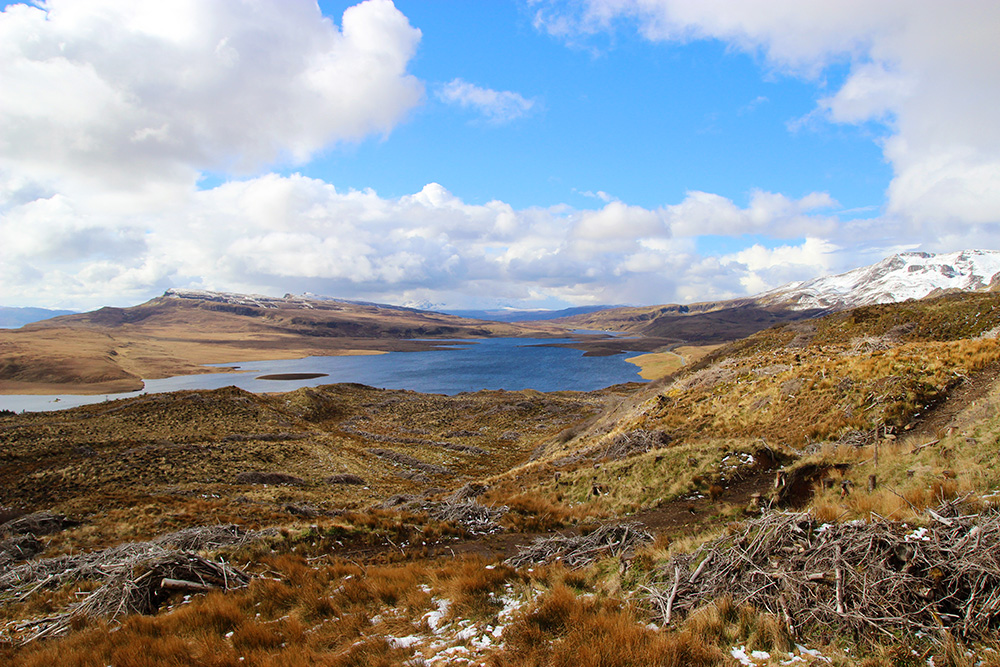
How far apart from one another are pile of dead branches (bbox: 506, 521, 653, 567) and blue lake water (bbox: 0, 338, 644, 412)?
246 ft

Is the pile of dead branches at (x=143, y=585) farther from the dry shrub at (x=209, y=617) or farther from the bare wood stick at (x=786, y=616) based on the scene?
the bare wood stick at (x=786, y=616)

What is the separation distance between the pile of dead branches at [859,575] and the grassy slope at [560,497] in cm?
→ 22

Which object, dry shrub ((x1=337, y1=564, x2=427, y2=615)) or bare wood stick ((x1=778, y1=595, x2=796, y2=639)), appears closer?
bare wood stick ((x1=778, y1=595, x2=796, y2=639))

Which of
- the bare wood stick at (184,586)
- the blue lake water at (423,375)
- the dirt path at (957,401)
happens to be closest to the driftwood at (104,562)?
the bare wood stick at (184,586)

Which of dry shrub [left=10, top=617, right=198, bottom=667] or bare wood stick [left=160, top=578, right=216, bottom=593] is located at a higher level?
dry shrub [left=10, top=617, right=198, bottom=667]

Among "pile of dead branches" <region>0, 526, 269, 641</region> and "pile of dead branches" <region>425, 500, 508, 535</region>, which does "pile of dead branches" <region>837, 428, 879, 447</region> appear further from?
"pile of dead branches" <region>0, 526, 269, 641</region>

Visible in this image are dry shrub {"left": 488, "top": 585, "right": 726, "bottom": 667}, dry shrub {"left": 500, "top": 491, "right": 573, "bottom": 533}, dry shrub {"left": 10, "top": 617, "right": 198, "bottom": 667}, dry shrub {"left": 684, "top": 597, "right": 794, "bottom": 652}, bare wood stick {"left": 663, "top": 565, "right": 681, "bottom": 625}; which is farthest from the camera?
dry shrub {"left": 500, "top": 491, "right": 573, "bottom": 533}

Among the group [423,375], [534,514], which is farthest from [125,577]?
[423,375]

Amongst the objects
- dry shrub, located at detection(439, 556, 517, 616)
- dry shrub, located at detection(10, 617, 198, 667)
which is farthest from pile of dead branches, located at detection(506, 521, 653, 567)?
dry shrub, located at detection(10, 617, 198, 667)

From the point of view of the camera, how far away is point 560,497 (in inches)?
609

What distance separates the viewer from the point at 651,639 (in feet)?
15.8

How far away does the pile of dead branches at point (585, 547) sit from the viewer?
27.8 ft

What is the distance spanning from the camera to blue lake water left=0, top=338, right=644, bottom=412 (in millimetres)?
84875

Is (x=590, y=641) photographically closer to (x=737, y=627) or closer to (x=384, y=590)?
(x=737, y=627)
